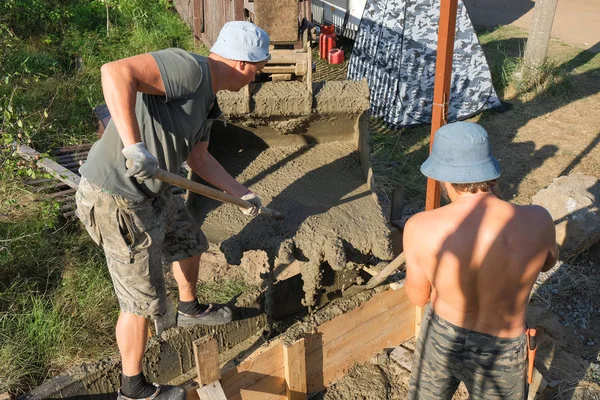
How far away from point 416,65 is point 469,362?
5.56m

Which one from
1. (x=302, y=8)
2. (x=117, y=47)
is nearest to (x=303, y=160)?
(x=302, y=8)

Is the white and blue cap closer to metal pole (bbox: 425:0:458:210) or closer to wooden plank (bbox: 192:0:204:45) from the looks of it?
metal pole (bbox: 425:0:458:210)

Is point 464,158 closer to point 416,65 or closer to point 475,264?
point 475,264

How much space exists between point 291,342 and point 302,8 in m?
6.50

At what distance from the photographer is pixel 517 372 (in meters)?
2.40

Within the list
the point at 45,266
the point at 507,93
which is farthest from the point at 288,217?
the point at 507,93

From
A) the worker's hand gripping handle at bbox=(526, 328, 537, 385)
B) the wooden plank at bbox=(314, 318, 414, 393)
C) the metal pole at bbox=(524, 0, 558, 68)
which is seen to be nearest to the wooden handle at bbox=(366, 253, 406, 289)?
the wooden plank at bbox=(314, 318, 414, 393)

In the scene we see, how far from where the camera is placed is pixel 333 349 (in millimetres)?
3361

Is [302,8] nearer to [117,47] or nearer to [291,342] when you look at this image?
[117,47]

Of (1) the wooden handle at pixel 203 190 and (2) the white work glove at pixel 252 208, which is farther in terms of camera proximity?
(2) the white work glove at pixel 252 208

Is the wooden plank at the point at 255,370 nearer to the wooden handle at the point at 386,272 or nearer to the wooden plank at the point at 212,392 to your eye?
the wooden plank at the point at 212,392

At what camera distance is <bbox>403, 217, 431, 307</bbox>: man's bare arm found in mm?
2314

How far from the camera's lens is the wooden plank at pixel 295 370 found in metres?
2.98

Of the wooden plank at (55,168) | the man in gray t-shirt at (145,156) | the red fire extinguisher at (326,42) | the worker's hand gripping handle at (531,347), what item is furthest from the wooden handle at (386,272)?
the red fire extinguisher at (326,42)
